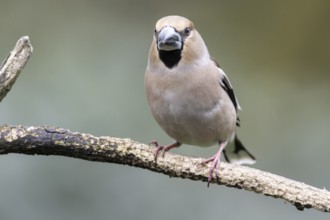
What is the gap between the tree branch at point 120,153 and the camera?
8.09 ft

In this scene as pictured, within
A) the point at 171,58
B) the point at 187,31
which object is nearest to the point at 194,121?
the point at 171,58

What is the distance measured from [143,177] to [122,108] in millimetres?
518

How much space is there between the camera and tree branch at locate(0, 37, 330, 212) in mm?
2467

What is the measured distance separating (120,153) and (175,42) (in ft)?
1.90

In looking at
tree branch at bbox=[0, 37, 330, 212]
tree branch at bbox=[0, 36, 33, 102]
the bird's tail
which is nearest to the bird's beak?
tree branch at bbox=[0, 37, 330, 212]

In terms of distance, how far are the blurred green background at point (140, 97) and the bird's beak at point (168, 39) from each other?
50.0 inches

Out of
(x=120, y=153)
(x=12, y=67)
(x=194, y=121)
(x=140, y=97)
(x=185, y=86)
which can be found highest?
(x=140, y=97)

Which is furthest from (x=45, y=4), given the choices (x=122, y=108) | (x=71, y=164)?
(x=71, y=164)

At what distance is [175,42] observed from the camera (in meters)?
2.84

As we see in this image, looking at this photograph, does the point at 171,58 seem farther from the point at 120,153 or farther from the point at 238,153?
the point at 238,153

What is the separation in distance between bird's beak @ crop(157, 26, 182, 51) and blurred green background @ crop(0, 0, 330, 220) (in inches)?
50.0

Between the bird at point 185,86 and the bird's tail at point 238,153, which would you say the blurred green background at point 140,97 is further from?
the bird at point 185,86

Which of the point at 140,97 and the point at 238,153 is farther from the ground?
the point at 140,97

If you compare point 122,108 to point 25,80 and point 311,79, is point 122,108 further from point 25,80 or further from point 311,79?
point 311,79
